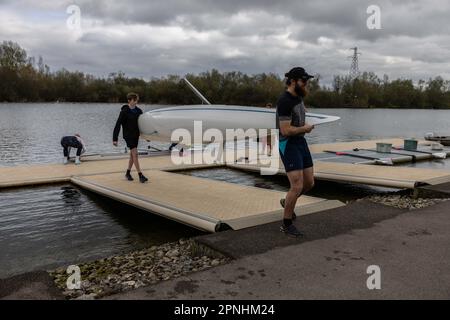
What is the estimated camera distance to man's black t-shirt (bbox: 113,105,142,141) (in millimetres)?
8711

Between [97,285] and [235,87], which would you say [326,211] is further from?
[235,87]

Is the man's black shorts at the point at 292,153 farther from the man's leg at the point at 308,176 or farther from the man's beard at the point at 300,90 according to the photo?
the man's beard at the point at 300,90

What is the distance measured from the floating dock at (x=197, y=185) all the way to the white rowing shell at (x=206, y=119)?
1321mm

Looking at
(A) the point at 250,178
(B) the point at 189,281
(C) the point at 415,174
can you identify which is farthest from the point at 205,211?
(C) the point at 415,174

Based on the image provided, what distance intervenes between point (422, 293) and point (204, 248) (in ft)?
7.85

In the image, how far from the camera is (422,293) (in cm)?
351

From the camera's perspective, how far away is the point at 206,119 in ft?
29.0

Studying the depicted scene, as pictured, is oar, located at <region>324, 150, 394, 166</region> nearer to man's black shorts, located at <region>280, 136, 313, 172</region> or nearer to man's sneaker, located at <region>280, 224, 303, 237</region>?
man's sneaker, located at <region>280, 224, 303, 237</region>

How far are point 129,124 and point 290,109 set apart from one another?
4.96 m

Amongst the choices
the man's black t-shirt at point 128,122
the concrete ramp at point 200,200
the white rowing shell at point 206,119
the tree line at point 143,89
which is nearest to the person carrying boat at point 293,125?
the concrete ramp at point 200,200

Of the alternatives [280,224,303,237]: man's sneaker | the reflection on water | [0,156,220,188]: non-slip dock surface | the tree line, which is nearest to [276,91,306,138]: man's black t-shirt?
[280,224,303,237]: man's sneaker

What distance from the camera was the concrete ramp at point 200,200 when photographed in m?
6.13

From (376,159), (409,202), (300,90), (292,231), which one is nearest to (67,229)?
(292,231)

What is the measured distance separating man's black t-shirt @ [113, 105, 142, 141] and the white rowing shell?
0.20m
